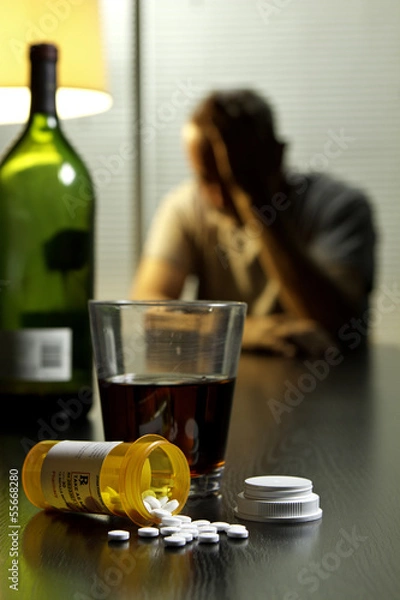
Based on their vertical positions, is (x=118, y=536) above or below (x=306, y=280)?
above

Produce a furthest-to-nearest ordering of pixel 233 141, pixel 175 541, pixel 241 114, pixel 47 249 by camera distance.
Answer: pixel 241 114
pixel 233 141
pixel 47 249
pixel 175 541

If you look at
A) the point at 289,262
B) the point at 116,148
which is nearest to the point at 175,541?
the point at 289,262

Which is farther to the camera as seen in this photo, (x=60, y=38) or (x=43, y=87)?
(x=60, y=38)

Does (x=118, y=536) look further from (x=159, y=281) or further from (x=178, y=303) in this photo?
(x=159, y=281)

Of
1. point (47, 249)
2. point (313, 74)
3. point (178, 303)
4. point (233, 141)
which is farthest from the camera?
point (313, 74)

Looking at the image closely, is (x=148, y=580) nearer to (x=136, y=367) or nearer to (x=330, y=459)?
(x=136, y=367)

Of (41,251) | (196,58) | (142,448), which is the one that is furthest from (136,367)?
(196,58)

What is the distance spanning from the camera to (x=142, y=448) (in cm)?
50

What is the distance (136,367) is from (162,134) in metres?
3.62

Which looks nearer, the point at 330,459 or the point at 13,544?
the point at 13,544

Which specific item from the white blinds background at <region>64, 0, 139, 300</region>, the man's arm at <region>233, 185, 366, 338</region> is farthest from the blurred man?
the white blinds background at <region>64, 0, 139, 300</region>

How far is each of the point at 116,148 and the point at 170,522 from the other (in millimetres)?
3700

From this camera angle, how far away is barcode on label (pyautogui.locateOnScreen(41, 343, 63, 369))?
2.85ft

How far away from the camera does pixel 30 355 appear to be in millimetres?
865
